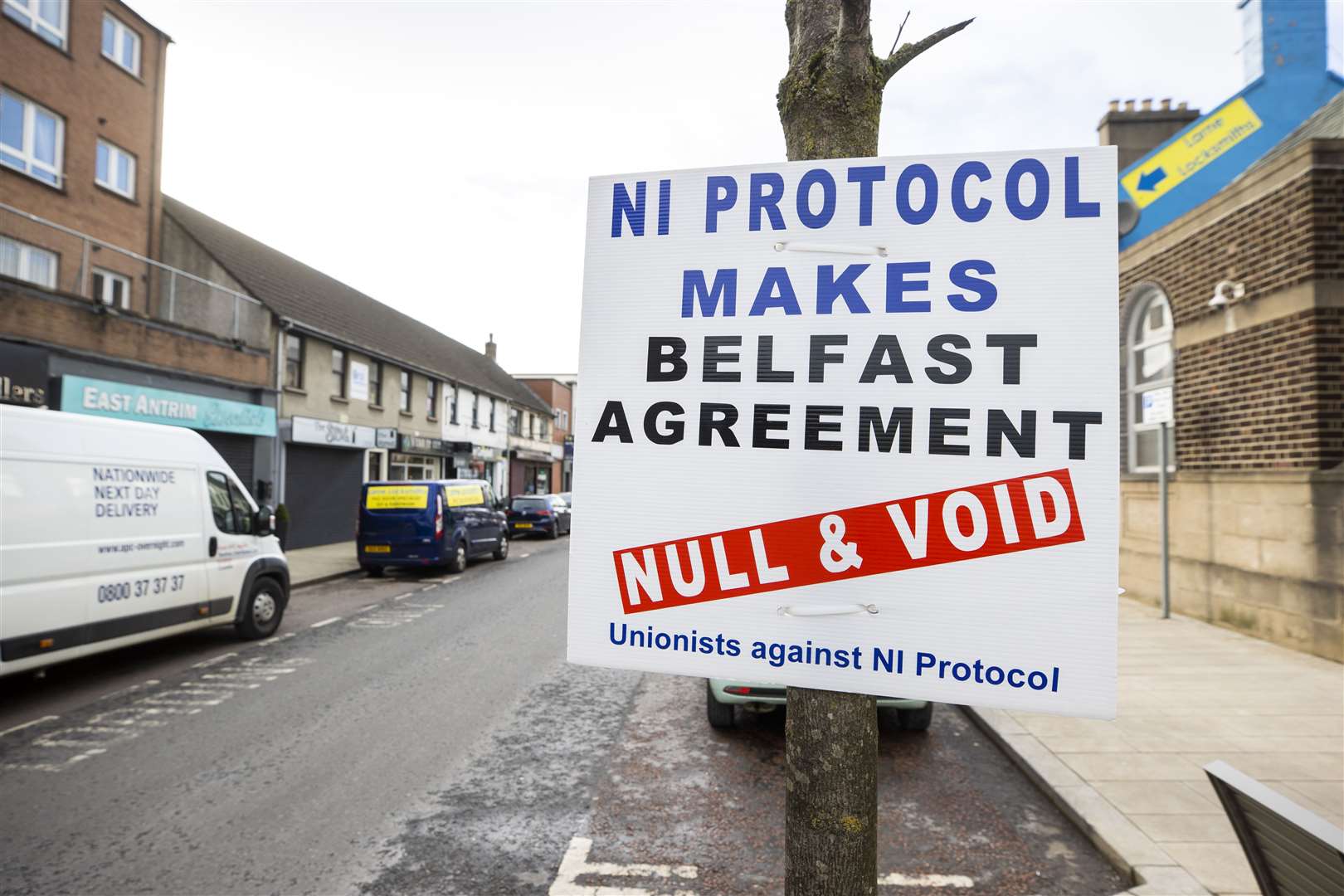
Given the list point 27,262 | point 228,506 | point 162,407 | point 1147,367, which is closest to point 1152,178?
point 1147,367

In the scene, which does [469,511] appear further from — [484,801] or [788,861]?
[788,861]

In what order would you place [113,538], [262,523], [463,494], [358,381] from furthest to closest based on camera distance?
1. [358,381]
2. [463,494]
3. [262,523]
4. [113,538]

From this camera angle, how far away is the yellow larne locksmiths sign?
1105 centimetres

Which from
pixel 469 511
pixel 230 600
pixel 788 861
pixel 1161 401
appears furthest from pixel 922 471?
pixel 469 511

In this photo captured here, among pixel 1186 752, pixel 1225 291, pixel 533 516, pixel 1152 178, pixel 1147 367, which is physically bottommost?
pixel 1186 752

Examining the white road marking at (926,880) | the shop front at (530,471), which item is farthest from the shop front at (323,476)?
the white road marking at (926,880)

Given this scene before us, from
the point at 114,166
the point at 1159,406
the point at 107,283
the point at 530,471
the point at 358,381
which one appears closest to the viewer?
the point at 1159,406

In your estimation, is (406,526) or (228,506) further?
(406,526)

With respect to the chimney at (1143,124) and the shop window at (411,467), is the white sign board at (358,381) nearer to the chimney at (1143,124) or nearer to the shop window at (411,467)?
the shop window at (411,467)

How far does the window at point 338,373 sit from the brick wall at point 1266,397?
1986 centimetres

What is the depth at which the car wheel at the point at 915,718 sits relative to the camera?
5.37 meters

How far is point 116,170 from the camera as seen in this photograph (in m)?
16.9

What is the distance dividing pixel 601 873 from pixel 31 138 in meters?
18.1

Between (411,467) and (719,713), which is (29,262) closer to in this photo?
(411,467)
